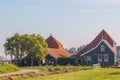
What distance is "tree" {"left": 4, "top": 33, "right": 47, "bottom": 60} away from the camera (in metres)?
79.1

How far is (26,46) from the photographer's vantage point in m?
79.0

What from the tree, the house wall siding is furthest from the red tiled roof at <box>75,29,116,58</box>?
the tree

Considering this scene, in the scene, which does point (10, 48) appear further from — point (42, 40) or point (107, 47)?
point (107, 47)

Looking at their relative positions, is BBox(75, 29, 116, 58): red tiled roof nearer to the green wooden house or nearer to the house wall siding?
the green wooden house

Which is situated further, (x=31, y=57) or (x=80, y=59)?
(x=80, y=59)

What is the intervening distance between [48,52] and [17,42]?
8.21 meters

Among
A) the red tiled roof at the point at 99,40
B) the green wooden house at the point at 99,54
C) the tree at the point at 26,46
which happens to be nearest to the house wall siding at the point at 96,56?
the green wooden house at the point at 99,54

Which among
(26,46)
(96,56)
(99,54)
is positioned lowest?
(96,56)

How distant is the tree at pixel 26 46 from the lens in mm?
79125

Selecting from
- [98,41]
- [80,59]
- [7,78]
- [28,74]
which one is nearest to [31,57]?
[80,59]

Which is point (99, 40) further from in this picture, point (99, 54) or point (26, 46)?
point (26, 46)

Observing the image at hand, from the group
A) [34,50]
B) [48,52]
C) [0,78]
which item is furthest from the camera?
[48,52]

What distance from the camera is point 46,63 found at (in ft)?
282

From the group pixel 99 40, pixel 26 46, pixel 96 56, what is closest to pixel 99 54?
pixel 96 56
